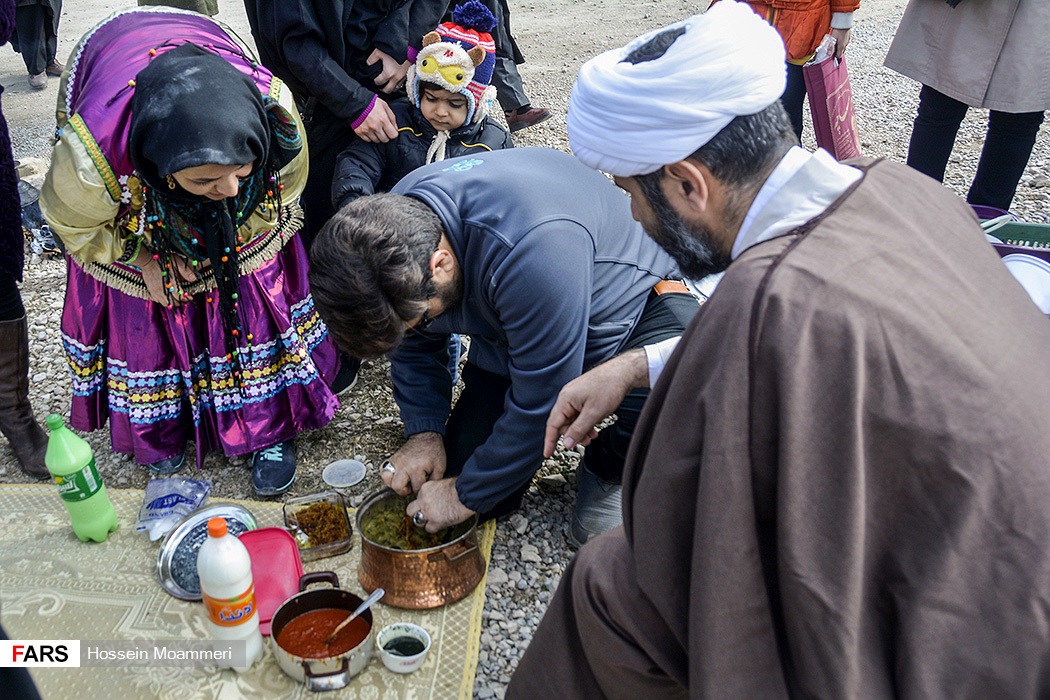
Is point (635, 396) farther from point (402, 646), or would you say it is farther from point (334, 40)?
point (334, 40)

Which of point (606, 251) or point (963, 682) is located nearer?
point (963, 682)

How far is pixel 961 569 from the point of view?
4.17ft

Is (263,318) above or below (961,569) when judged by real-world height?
below

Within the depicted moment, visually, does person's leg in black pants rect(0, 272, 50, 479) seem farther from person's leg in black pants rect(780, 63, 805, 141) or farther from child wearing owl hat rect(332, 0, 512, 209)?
person's leg in black pants rect(780, 63, 805, 141)

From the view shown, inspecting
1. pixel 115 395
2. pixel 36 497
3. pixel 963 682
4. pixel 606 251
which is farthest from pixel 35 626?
pixel 963 682

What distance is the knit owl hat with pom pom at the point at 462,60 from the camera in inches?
129

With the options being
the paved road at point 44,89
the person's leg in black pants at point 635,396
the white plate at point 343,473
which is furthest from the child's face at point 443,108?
the paved road at point 44,89

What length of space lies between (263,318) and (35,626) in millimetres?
1164

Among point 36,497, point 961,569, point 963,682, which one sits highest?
point 961,569

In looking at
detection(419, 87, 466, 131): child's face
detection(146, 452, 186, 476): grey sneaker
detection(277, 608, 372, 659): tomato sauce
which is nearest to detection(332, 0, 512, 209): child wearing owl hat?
detection(419, 87, 466, 131): child's face

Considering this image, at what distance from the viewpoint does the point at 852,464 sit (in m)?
1.25

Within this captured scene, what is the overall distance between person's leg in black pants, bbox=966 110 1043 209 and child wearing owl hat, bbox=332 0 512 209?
2248 mm

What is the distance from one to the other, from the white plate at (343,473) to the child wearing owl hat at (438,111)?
1.04 m

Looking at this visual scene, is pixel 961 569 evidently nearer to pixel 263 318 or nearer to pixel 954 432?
pixel 954 432
